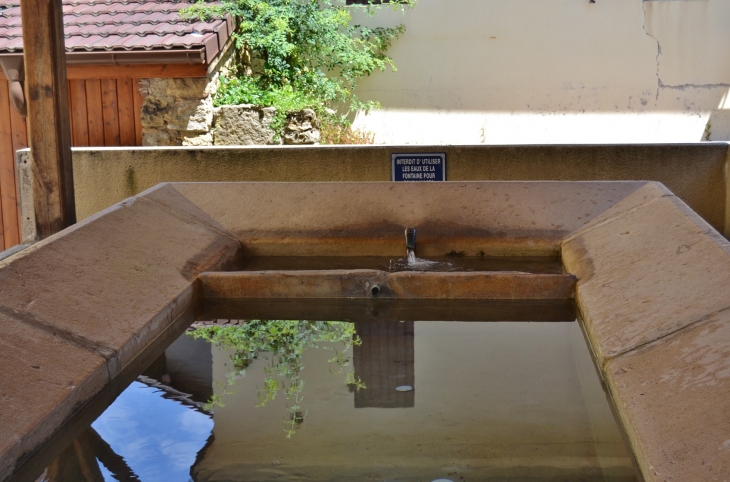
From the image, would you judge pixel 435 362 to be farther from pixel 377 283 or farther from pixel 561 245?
pixel 561 245

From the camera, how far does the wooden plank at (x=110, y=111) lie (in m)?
8.16

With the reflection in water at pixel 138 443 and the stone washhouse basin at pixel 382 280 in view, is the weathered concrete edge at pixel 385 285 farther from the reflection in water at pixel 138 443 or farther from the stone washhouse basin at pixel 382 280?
the reflection in water at pixel 138 443

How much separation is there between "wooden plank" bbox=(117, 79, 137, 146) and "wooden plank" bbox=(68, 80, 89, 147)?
0.40m

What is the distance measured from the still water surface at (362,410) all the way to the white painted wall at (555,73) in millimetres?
7186

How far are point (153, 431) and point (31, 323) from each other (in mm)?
551

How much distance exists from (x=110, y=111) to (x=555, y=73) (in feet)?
17.4

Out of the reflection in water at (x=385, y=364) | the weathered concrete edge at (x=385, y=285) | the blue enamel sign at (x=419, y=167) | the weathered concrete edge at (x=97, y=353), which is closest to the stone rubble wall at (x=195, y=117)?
the blue enamel sign at (x=419, y=167)

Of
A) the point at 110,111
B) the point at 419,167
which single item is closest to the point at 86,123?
the point at 110,111

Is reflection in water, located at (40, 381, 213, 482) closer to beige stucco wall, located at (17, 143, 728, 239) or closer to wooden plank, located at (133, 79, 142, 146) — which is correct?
beige stucco wall, located at (17, 143, 728, 239)

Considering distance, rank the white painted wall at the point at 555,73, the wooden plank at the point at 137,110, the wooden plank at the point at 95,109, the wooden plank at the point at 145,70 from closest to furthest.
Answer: the wooden plank at the point at 145,70
the wooden plank at the point at 137,110
the wooden plank at the point at 95,109
the white painted wall at the point at 555,73

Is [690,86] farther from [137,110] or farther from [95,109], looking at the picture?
[95,109]

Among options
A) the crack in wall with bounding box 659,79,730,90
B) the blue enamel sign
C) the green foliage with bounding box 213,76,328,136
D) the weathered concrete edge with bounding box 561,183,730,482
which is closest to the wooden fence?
the green foliage with bounding box 213,76,328,136

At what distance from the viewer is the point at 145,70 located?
778 centimetres

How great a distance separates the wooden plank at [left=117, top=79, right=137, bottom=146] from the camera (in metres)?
8.10
